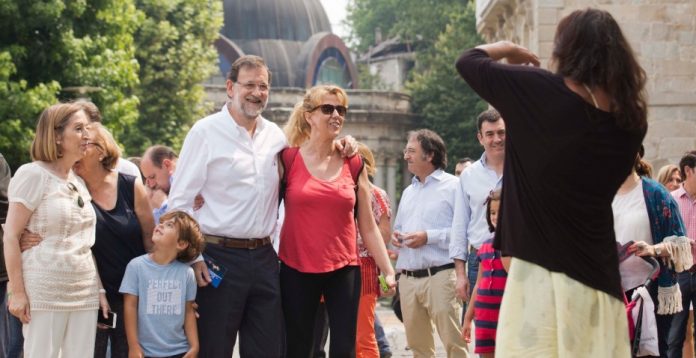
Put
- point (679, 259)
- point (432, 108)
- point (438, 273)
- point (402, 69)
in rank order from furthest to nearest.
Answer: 1. point (402, 69)
2. point (432, 108)
3. point (438, 273)
4. point (679, 259)

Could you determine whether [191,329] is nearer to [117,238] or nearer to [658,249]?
[117,238]

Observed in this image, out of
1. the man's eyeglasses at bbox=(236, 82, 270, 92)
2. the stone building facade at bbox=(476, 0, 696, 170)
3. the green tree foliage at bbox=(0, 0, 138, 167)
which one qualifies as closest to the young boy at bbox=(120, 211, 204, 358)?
the man's eyeglasses at bbox=(236, 82, 270, 92)

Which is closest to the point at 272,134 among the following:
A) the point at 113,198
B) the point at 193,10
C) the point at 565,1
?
the point at 113,198

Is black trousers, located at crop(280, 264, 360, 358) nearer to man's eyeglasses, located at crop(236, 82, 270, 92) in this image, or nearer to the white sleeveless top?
man's eyeglasses, located at crop(236, 82, 270, 92)

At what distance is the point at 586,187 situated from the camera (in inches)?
235

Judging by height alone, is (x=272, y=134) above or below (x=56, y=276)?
above

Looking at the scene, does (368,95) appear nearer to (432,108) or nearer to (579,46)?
(432,108)

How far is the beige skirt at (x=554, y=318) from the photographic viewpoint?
5.88 meters

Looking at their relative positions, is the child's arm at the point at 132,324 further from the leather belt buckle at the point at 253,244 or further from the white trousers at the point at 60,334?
the leather belt buckle at the point at 253,244

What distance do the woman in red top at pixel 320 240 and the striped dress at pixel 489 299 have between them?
741mm

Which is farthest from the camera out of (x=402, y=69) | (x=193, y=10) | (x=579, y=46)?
(x=402, y=69)

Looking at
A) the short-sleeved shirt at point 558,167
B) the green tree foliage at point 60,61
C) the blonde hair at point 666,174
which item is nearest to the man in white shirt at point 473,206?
the short-sleeved shirt at point 558,167

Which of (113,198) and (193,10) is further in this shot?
(193,10)

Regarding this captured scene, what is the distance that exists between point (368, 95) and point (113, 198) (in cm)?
6118
